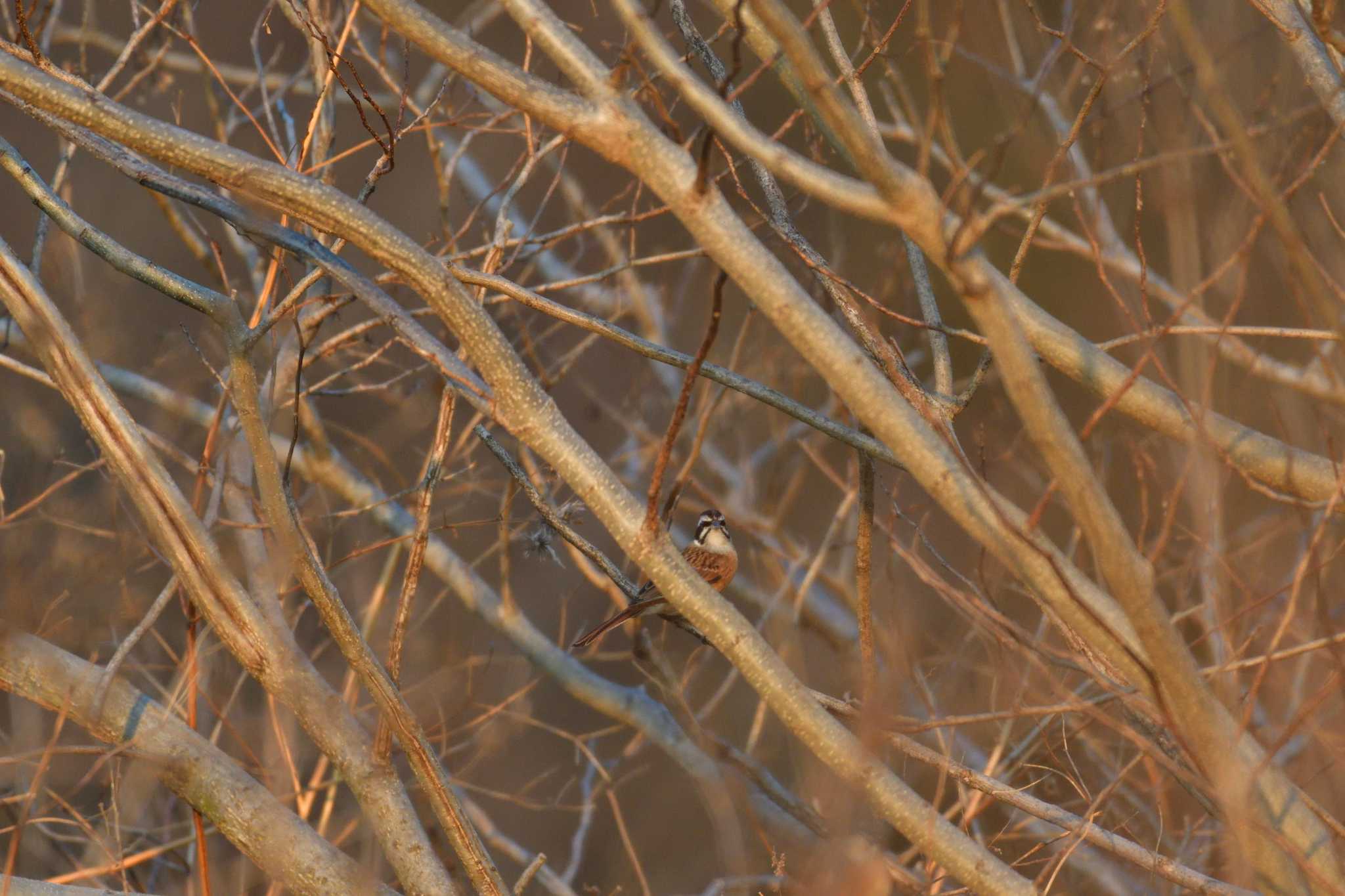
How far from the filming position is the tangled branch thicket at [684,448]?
1.62 meters

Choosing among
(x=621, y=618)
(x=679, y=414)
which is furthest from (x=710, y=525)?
(x=679, y=414)

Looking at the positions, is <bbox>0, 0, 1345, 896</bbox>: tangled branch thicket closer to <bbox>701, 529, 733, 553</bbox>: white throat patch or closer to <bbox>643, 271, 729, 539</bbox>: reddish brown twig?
<bbox>643, 271, 729, 539</bbox>: reddish brown twig

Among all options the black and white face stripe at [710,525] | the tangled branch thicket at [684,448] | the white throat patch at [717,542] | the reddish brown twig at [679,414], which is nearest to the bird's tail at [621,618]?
the tangled branch thicket at [684,448]

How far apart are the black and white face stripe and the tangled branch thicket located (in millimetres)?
352

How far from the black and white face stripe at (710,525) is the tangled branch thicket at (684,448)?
0.35 m

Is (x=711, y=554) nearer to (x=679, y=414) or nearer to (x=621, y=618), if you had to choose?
(x=621, y=618)

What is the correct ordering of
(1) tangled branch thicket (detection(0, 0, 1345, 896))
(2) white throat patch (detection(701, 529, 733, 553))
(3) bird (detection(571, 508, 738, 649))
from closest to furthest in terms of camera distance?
(1) tangled branch thicket (detection(0, 0, 1345, 896)), (3) bird (detection(571, 508, 738, 649)), (2) white throat patch (detection(701, 529, 733, 553))

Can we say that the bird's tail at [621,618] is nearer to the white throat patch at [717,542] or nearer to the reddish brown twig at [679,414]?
the white throat patch at [717,542]

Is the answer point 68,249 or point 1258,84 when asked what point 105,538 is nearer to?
point 68,249

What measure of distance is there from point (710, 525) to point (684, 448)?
0.66m

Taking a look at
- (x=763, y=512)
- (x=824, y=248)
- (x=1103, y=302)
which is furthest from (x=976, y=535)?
(x=1103, y=302)

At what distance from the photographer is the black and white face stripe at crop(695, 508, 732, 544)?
5.29 meters

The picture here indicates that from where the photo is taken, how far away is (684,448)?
5.93 meters

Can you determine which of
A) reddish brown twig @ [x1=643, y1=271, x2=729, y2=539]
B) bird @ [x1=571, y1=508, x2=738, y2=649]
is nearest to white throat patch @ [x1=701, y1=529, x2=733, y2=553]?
bird @ [x1=571, y1=508, x2=738, y2=649]
